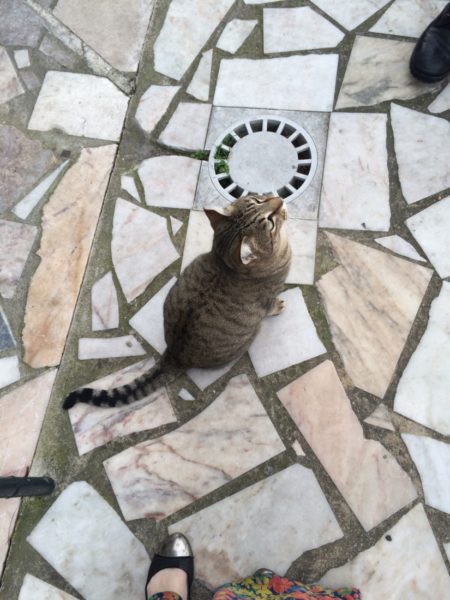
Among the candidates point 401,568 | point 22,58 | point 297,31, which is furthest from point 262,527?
point 22,58

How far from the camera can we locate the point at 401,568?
2262 mm

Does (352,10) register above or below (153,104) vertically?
above

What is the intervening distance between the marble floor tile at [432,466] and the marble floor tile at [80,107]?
250 centimetres

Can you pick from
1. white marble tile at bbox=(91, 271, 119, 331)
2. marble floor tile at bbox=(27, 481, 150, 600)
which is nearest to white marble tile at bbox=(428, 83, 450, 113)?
white marble tile at bbox=(91, 271, 119, 331)

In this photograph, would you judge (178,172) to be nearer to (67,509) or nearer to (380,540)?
(67,509)

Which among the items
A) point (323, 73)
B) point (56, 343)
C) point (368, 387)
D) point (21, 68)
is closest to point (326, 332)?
point (368, 387)

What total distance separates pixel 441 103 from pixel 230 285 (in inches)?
75.6

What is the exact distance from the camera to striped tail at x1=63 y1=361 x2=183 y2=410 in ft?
8.07

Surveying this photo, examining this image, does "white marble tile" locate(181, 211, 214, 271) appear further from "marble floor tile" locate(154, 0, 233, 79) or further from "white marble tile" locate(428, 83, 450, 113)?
"white marble tile" locate(428, 83, 450, 113)

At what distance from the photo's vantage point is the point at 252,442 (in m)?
2.50

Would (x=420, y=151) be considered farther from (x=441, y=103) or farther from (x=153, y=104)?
(x=153, y=104)

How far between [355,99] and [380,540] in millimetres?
2484

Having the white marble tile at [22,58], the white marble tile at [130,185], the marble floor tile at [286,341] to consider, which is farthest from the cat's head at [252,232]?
the white marble tile at [22,58]

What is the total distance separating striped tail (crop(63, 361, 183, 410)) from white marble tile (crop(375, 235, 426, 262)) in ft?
4.38
